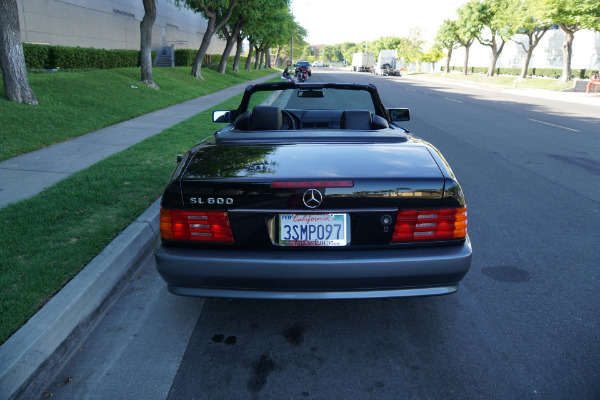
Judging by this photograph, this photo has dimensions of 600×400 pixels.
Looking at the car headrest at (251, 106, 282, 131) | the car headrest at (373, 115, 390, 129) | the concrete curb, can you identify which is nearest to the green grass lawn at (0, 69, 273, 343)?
the concrete curb

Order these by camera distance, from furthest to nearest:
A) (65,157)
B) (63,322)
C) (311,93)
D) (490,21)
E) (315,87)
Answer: (490,21), (65,157), (311,93), (315,87), (63,322)

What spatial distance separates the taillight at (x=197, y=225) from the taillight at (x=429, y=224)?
3.19ft

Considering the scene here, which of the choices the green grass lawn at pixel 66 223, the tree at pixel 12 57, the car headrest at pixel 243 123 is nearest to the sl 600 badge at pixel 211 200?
the green grass lawn at pixel 66 223

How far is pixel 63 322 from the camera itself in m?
2.77

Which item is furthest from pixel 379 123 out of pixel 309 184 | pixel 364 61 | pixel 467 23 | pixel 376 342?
pixel 364 61

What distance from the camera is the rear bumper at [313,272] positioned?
254 cm

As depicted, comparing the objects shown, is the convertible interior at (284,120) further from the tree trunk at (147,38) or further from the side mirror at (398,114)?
the tree trunk at (147,38)

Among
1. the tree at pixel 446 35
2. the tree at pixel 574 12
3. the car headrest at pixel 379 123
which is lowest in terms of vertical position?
the car headrest at pixel 379 123

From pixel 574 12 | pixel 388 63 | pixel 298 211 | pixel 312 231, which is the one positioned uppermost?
pixel 574 12

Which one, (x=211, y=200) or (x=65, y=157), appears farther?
(x=65, y=157)

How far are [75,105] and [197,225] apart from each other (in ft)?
34.6

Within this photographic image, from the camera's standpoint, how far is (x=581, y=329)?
304 cm

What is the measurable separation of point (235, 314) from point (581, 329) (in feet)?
7.58

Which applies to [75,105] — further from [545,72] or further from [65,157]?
[545,72]
